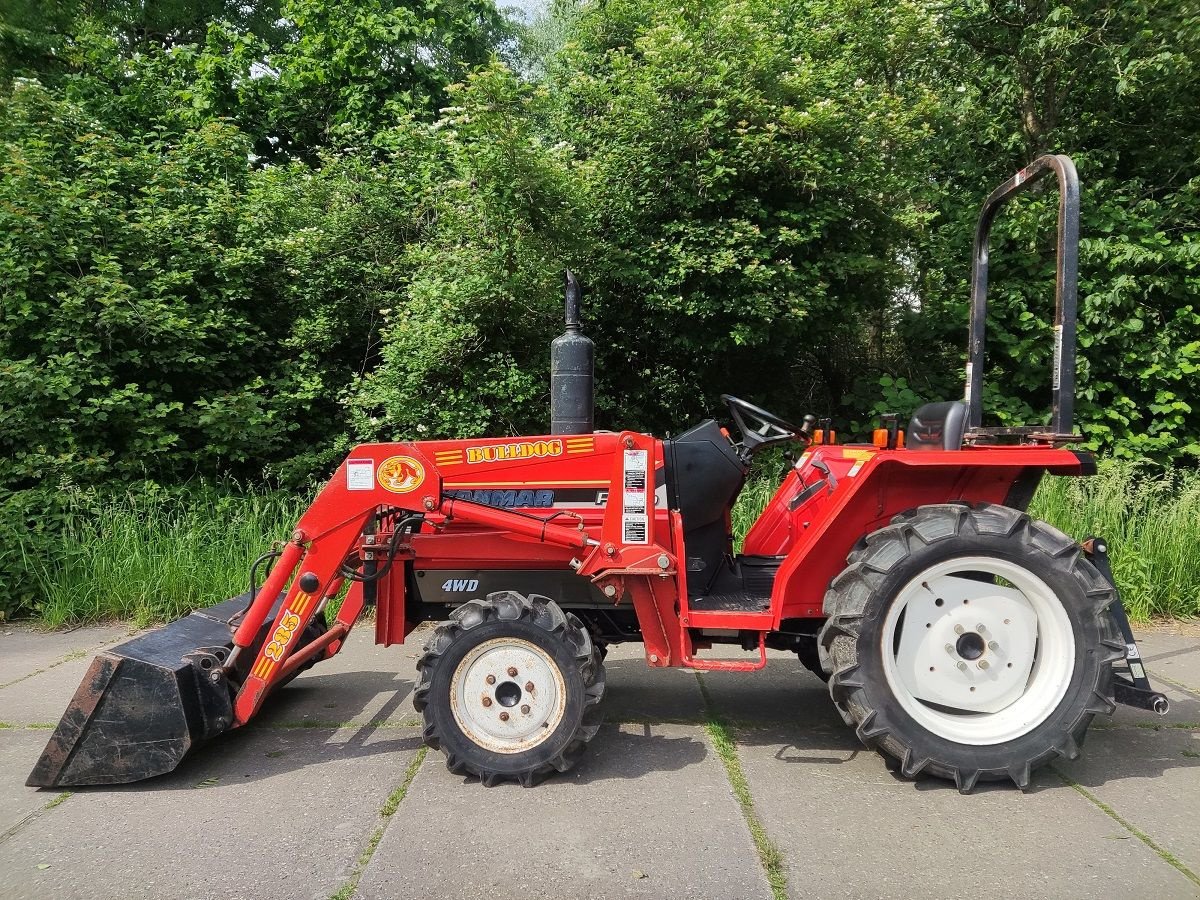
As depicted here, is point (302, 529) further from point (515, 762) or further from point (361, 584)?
point (515, 762)

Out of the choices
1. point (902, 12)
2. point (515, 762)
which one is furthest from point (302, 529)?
point (902, 12)

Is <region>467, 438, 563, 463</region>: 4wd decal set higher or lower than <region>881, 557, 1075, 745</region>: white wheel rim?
higher

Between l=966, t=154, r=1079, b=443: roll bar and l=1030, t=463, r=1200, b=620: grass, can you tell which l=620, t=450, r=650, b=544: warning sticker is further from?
l=1030, t=463, r=1200, b=620: grass

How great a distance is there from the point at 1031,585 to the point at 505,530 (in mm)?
2008

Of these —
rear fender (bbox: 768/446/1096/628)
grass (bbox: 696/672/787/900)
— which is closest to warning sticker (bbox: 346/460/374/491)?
rear fender (bbox: 768/446/1096/628)

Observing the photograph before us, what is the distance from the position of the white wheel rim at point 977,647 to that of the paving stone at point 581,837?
2.76 feet

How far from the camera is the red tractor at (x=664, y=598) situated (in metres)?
2.98

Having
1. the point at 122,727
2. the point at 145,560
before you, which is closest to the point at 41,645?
the point at 145,560

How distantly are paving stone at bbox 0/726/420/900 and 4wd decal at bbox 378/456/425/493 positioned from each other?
1093mm

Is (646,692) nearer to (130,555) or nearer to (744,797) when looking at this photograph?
(744,797)

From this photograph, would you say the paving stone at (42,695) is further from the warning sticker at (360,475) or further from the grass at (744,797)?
the grass at (744,797)

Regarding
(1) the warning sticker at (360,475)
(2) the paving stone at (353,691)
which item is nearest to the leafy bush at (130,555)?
(2) the paving stone at (353,691)

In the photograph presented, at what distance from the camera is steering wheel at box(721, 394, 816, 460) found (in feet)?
12.1

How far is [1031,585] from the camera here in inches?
120
